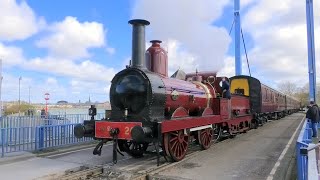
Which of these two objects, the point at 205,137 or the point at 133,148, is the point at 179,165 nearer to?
the point at 133,148

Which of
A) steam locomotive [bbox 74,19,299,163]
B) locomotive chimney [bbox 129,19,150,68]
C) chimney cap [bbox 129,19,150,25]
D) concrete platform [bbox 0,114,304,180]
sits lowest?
concrete platform [bbox 0,114,304,180]

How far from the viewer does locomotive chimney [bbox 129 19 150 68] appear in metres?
9.52

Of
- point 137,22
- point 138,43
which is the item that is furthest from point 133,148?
point 137,22

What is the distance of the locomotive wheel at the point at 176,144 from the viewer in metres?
9.53

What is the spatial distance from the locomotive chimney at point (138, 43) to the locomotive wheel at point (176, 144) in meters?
2.09

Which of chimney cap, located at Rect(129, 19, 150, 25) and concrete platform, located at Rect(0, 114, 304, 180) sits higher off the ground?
chimney cap, located at Rect(129, 19, 150, 25)

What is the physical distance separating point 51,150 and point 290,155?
7728 millimetres

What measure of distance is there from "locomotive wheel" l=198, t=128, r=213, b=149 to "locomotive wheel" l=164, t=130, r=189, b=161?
1.32 metres

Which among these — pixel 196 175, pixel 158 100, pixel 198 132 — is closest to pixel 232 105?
pixel 198 132

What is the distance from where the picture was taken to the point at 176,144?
9977 millimetres

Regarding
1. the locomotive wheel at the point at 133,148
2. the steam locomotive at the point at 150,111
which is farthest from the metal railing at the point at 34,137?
the locomotive wheel at the point at 133,148

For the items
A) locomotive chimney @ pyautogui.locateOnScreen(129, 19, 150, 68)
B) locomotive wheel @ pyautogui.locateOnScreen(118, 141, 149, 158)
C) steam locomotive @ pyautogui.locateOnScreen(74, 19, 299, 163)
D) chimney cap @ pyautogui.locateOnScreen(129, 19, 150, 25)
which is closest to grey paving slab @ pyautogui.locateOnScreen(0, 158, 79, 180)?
steam locomotive @ pyautogui.locateOnScreen(74, 19, 299, 163)

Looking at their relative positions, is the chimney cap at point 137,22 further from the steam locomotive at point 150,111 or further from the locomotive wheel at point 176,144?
the locomotive wheel at point 176,144

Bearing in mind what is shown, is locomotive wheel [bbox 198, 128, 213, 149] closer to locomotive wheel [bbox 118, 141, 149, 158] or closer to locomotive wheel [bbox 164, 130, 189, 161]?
locomotive wheel [bbox 164, 130, 189, 161]
